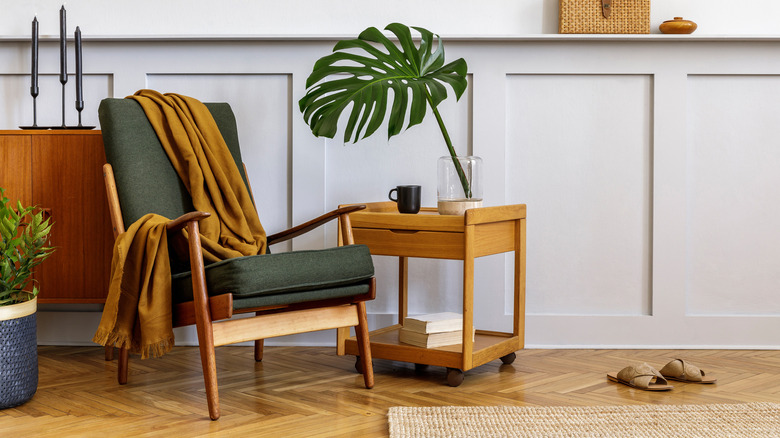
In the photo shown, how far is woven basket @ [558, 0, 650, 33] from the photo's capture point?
9.41 ft

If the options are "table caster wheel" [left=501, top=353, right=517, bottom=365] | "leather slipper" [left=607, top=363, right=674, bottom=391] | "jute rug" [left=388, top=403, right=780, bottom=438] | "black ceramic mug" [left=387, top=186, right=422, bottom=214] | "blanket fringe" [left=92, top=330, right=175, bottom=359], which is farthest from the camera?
"table caster wheel" [left=501, top=353, right=517, bottom=365]

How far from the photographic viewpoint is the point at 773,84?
2.92 m

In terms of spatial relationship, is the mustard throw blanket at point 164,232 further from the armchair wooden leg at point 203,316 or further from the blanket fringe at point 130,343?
the armchair wooden leg at point 203,316

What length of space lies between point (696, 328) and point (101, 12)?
272cm

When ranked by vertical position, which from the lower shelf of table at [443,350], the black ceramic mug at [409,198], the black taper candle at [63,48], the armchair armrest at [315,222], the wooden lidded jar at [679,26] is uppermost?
the wooden lidded jar at [679,26]

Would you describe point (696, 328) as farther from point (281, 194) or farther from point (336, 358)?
point (281, 194)

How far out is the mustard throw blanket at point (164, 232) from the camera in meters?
2.12

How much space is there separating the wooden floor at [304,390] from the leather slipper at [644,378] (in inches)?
1.2

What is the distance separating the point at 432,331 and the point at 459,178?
55 centimetres

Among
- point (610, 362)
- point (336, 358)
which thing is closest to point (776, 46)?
point (610, 362)

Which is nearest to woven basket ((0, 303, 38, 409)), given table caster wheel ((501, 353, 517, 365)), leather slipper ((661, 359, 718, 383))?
table caster wheel ((501, 353, 517, 365))

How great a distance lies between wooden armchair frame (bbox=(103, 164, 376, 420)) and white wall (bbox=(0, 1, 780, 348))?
65cm

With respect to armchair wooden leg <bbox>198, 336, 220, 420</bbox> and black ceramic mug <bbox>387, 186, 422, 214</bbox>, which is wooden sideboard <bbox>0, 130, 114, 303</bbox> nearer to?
armchair wooden leg <bbox>198, 336, 220, 420</bbox>

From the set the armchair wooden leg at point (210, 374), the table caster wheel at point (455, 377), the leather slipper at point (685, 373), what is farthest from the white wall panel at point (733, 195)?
the armchair wooden leg at point (210, 374)
